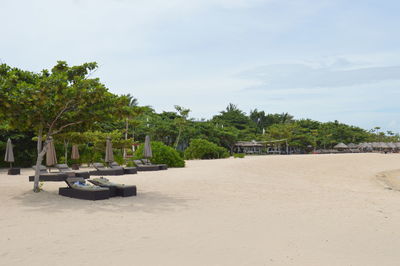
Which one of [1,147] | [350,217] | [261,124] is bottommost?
[350,217]

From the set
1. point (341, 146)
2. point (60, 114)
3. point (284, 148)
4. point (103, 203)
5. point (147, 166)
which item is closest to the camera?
point (103, 203)

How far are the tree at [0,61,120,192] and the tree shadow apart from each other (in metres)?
1.23

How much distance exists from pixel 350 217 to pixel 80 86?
761cm

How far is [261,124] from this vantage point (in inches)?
3265

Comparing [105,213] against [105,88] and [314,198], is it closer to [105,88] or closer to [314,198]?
[105,88]

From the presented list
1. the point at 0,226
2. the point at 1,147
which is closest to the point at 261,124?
the point at 1,147

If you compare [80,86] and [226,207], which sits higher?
[80,86]

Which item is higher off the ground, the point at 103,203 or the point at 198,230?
the point at 103,203

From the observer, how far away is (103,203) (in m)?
8.65

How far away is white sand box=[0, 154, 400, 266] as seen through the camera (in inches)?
188

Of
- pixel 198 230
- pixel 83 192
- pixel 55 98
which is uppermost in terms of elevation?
pixel 55 98

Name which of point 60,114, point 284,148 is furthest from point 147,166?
point 284,148

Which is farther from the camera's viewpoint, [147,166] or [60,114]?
[147,166]

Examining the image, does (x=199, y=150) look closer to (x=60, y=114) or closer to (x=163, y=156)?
(x=163, y=156)
